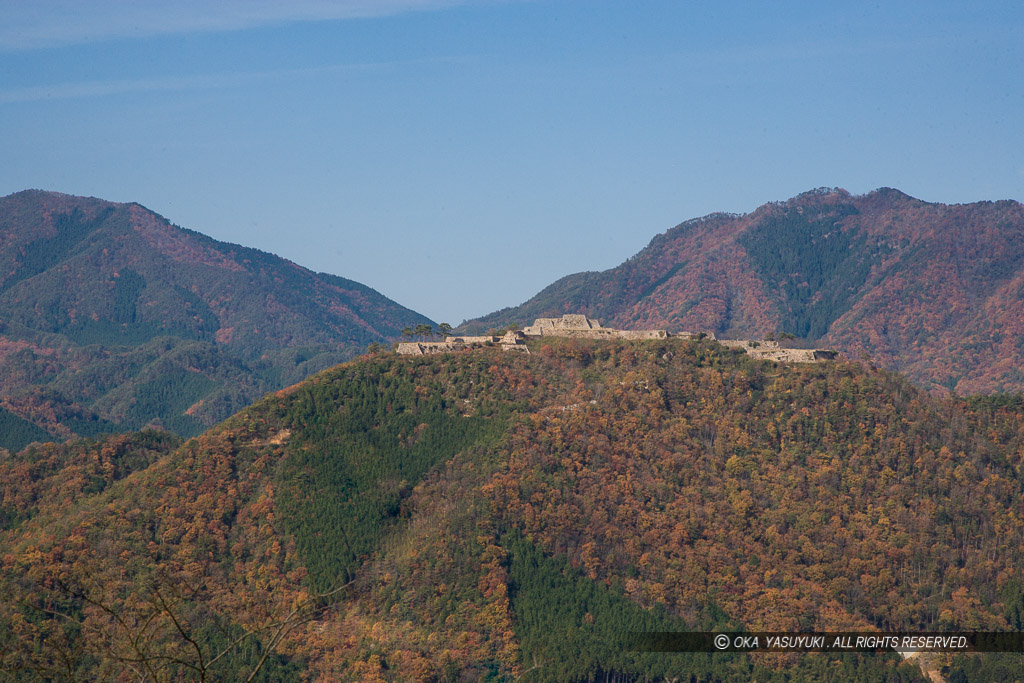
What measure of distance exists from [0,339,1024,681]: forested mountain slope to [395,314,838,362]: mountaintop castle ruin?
3.06 m

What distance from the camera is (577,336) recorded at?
155 meters

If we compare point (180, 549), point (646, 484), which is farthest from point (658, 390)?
point (180, 549)

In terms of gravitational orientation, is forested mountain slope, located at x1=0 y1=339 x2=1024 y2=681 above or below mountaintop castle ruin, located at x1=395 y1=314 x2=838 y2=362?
below

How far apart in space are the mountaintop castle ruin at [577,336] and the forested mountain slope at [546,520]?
10.0 feet

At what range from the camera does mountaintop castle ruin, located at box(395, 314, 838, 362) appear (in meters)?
147

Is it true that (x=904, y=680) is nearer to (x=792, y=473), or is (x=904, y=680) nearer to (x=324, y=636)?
(x=792, y=473)

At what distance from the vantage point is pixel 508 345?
152 meters

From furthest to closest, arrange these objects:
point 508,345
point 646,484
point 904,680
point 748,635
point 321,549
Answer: point 508,345, point 646,484, point 321,549, point 748,635, point 904,680

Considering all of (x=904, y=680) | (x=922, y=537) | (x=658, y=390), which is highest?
(x=658, y=390)

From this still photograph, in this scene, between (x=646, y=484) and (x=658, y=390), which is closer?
(x=646, y=484)

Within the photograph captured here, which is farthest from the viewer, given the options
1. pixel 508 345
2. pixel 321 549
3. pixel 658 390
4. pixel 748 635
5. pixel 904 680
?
pixel 508 345

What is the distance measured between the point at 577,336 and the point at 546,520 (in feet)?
112

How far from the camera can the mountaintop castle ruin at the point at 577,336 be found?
147125mm

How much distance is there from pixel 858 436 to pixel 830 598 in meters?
21.9
